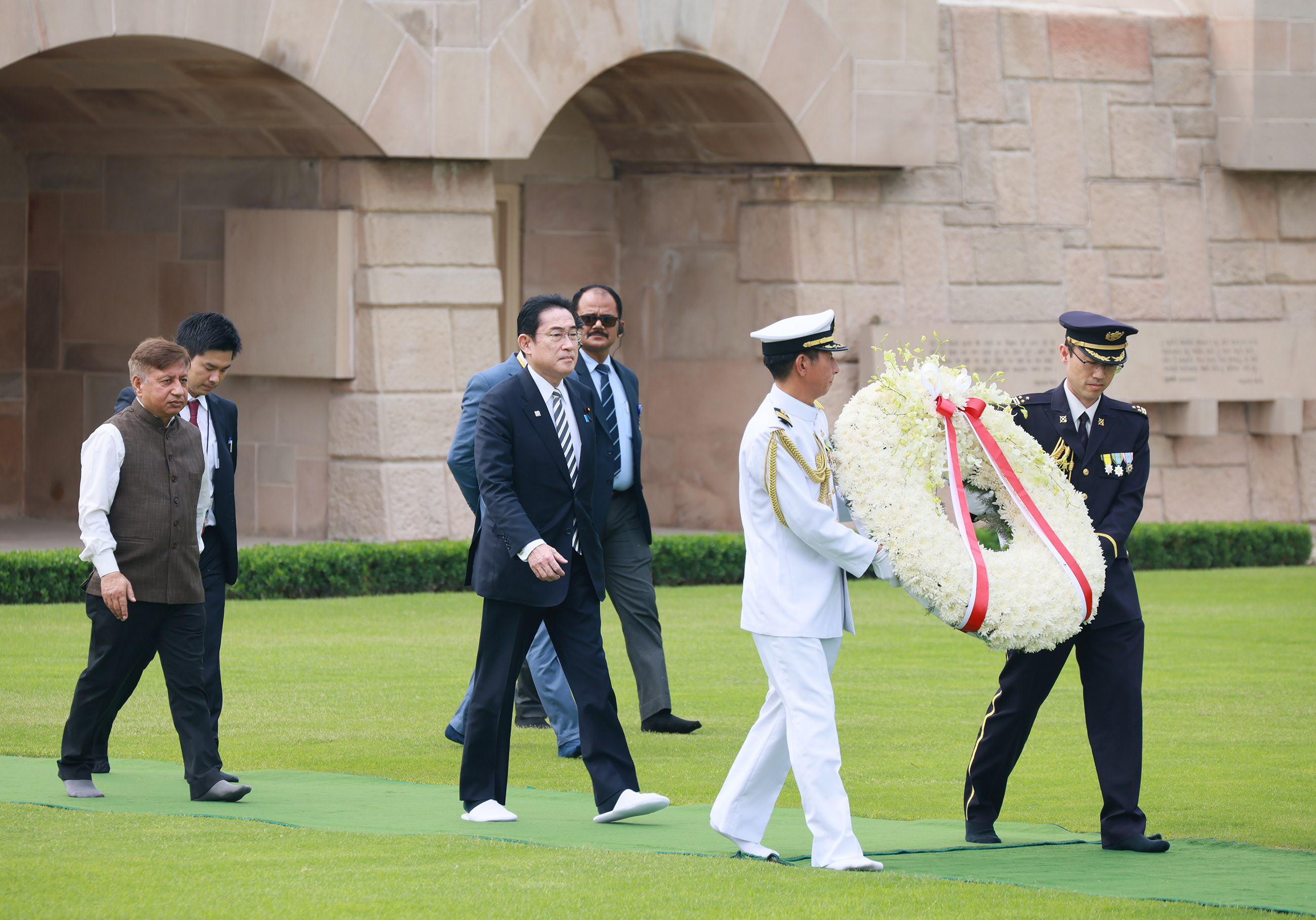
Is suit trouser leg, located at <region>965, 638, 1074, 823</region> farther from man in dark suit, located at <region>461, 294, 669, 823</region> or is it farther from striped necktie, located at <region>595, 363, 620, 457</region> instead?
striped necktie, located at <region>595, 363, 620, 457</region>

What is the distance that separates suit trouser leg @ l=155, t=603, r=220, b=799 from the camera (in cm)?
635

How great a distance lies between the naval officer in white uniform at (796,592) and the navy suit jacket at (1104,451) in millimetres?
952

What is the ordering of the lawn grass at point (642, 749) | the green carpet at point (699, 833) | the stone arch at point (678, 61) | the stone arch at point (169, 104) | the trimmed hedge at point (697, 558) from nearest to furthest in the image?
1. the lawn grass at point (642, 749)
2. the green carpet at point (699, 833)
3. the stone arch at point (169, 104)
4. the stone arch at point (678, 61)
5. the trimmed hedge at point (697, 558)

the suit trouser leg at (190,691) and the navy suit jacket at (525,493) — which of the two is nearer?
the navy suit jacket at (525,493)

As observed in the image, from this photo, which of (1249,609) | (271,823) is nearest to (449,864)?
(271,823)

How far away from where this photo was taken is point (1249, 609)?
1295 cm

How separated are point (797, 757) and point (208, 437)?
9.43 ft

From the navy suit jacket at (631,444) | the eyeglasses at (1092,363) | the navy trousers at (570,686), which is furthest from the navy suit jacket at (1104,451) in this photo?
the navy suit jacket at (631,444)

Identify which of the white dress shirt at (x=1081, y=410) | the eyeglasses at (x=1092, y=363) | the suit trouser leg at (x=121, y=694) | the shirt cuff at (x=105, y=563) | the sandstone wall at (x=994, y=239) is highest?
the sandstone wall at (x=994, y=239)

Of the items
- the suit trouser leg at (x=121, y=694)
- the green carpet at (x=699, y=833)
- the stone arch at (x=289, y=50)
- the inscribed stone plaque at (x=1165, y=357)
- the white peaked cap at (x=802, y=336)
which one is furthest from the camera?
the inscribed stone plaque at (x=1165, y=357)

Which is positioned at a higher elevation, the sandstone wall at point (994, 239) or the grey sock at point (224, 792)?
the sandstone wall at point (994, 239)

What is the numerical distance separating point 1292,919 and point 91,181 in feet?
43.2

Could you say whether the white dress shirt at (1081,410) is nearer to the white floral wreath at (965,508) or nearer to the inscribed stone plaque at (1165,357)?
the white floral wreath at (965,508)

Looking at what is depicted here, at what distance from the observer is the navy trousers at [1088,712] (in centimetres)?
596
